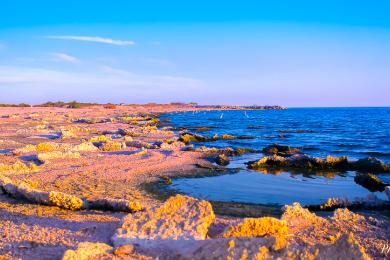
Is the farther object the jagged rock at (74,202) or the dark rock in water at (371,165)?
the dark rock in water at (371,165)

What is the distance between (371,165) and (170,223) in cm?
1022

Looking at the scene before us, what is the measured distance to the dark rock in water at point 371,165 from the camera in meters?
12.9

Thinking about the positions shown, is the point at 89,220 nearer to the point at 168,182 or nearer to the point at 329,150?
the point at 168,182

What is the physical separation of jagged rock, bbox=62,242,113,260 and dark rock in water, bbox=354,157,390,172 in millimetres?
10844

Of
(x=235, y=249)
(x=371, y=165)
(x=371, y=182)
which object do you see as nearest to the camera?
(x=235, y=249)

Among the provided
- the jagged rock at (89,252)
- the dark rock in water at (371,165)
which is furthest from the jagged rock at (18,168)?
the dark rock in water at (371,165)

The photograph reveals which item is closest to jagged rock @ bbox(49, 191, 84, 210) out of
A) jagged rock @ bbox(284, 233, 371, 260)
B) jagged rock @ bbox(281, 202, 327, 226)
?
jagged rock @ bbox(281, 202, 327, 226)

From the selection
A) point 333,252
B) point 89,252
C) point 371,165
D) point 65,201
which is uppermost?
point 333,252

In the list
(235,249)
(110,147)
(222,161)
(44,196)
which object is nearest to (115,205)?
(44,196)

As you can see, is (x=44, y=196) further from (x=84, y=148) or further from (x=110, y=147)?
(x=110, y=147)

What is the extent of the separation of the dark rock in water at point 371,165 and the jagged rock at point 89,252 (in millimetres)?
10844

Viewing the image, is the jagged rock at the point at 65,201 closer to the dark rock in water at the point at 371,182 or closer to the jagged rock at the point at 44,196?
the jagged rock at the point at 44,196

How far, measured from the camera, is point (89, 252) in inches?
177

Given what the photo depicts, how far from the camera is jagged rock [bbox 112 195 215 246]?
4.93m
